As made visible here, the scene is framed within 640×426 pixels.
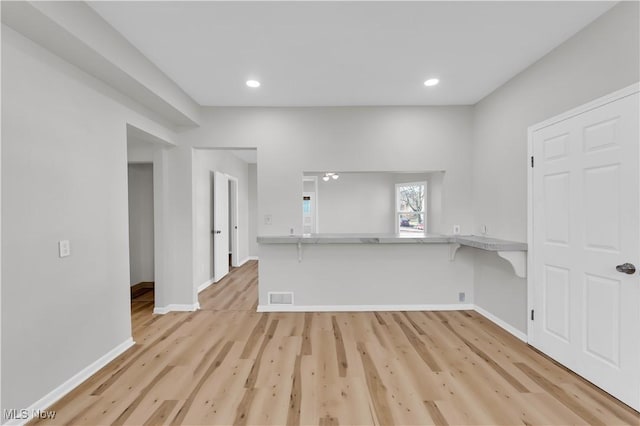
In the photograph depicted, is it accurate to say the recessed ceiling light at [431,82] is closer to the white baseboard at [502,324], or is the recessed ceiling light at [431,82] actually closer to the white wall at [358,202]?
the white baseboard at [502,324]

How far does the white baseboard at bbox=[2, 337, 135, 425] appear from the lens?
1.67 metres

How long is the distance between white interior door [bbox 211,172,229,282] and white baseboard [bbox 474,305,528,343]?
13.6 ft

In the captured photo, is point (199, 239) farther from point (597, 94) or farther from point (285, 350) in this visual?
point (597, 94)

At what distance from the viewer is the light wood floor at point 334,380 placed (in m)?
1.68

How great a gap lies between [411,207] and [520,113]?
3.48 m

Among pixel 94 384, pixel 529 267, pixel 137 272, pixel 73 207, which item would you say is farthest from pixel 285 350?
pixel 137 272

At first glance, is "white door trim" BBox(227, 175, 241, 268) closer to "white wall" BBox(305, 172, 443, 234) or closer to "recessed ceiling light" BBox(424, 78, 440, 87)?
"white wall" BBox(305, 172, 443, 234)

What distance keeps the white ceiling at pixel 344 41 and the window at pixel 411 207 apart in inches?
119

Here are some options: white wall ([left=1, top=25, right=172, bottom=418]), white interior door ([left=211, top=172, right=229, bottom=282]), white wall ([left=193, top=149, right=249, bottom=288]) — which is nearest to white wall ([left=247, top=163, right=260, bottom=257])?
white wall ([left=193, top=149, right=249, bottom=288])

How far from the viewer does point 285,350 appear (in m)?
2.47

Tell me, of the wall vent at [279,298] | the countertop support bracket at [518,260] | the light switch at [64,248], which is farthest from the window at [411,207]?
the light switch at [64,248]

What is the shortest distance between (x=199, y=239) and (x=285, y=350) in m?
2.55

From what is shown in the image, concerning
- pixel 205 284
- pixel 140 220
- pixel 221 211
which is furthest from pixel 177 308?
pixel 140 220

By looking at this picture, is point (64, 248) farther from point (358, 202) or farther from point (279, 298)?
point (358, 202)
